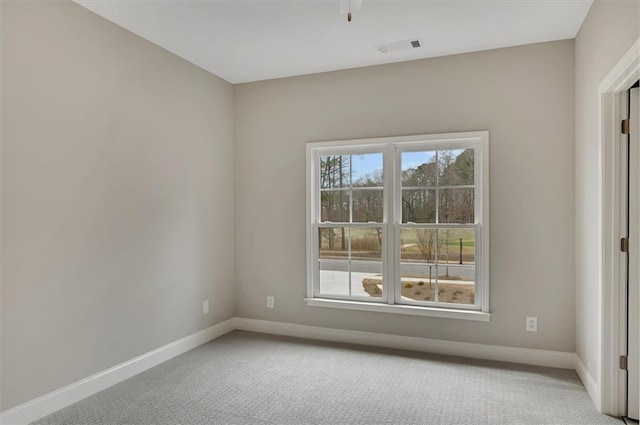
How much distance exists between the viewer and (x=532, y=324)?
3449mm

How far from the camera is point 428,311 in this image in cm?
373

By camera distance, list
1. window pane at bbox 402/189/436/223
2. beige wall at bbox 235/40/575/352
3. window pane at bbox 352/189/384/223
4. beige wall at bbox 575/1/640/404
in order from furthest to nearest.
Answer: window pane at bbox 352/189/384/223, window pane at bbox 402/189/436/223, beige wall at bbox 235/40/575/352, beige wall at bbox 575/1/640/404

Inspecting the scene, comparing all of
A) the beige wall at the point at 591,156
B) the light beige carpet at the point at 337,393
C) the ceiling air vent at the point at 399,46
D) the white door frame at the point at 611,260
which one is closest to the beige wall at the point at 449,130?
the beige wall at the point at 591,156

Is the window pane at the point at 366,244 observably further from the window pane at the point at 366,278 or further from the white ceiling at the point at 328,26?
the white ceiling at the point at 328,26

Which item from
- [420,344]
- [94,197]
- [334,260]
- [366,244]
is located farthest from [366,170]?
[94,197]

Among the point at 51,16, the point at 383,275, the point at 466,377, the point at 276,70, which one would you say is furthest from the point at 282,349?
the point at 51,16

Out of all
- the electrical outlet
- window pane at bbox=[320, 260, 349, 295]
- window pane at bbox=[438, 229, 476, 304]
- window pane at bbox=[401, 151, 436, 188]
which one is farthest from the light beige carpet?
window pane at bbox=[401, 151, 436, 188]

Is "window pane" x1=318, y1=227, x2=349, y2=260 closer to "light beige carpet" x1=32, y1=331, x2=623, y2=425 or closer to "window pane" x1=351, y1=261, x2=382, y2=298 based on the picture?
"window pane" x1=351, y1=261, x2=382, y2=298

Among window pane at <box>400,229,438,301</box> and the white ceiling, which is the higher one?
the white ceiling

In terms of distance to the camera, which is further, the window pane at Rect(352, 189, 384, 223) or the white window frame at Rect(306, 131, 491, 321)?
the window pane at Rect(352, 189, 384, 223)

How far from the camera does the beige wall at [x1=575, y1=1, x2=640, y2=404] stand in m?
2.39

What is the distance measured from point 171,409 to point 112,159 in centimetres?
185

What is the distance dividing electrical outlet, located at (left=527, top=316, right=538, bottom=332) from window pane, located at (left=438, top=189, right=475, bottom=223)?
3.13 feet

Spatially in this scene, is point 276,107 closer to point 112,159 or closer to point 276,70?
point 276,70
